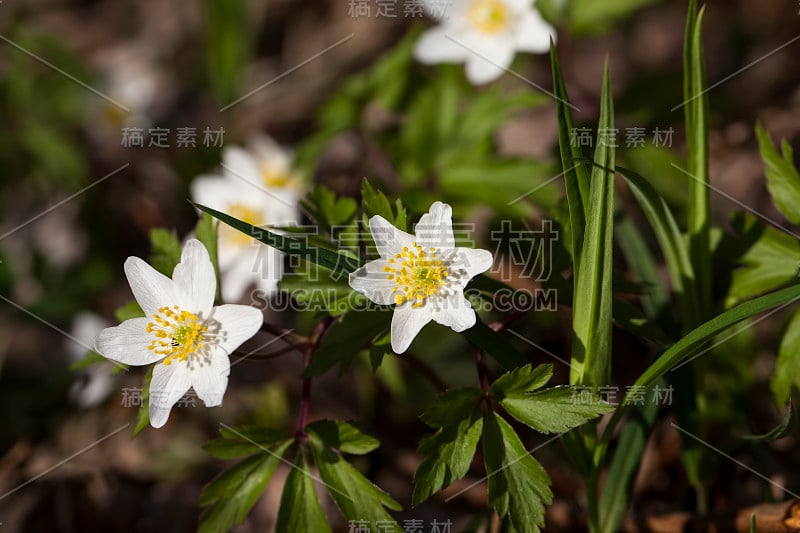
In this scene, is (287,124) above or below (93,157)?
above

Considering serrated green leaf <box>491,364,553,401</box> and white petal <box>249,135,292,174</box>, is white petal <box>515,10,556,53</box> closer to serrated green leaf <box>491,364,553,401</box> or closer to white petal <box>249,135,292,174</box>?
white petal <box>249,135,292,174</box>

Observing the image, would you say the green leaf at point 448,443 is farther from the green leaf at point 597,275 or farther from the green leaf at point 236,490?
the green leaf at point 236,490

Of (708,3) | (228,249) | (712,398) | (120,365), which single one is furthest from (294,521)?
(708,3)

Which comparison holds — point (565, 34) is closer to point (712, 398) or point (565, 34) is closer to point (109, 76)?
point (712, 398)

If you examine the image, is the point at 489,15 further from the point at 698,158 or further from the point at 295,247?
the point at 295,247

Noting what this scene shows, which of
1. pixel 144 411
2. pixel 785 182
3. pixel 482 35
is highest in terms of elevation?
pixel 482 35

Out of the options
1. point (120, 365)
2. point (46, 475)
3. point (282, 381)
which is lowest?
point (46, 475)

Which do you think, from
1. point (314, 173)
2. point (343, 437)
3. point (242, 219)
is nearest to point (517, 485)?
point (343, 437)
